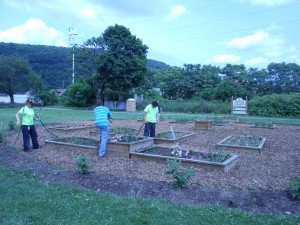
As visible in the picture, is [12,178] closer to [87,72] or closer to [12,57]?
[87,72]

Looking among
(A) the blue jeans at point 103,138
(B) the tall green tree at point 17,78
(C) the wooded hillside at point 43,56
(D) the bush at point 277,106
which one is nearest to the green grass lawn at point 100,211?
(A) the blue jeans at point 103,138

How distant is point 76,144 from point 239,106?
77.8 feet

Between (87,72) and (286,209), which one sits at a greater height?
(87,72)

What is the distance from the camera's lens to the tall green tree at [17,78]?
165ft

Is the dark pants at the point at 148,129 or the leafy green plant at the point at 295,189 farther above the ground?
the dark pants at the point at 148,129

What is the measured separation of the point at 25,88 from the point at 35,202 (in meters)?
52.6

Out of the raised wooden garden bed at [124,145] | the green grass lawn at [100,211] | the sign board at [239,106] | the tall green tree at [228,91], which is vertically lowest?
the green grass lawn at [100,211]

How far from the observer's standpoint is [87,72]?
40.0m

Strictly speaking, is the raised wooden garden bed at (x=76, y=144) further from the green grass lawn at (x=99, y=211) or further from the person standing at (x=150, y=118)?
the green grass lawn at (x=99, y=211)

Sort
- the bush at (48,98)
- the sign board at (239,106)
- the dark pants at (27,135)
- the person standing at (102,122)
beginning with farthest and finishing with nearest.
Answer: the bush at (48,98) → the sign board at (239,106) → the dark pants at (27,135) → the person standing at (102,122)

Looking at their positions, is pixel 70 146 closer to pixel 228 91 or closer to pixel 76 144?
pixel 76 144

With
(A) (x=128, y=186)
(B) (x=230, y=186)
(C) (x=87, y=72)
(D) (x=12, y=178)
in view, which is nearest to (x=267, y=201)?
(B) (x=230, y=186)

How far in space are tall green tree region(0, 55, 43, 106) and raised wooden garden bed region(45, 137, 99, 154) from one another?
44972 millimetres

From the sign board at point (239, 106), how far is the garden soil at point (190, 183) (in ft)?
69.7
